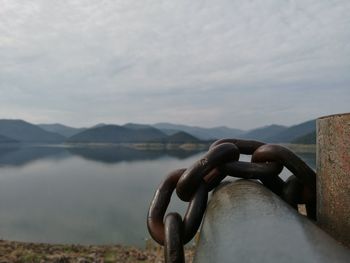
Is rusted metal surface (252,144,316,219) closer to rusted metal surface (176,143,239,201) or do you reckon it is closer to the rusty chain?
the rusty chain

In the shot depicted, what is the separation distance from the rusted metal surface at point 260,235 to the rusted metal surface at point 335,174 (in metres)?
0.12

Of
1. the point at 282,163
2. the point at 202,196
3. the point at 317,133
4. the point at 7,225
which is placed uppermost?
the point at 317,133

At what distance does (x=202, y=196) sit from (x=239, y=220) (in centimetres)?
31

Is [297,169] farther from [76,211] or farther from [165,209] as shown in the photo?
[76,211]

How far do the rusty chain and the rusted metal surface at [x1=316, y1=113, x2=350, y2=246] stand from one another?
0.56 feet

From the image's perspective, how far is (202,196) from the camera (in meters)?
1.55

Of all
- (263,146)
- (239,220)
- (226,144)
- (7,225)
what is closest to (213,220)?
(239,220)

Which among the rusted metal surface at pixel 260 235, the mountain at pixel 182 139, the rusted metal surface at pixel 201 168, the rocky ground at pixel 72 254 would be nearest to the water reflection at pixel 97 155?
the mountain at pixel 182 139

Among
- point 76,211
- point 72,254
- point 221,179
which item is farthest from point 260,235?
point 76,211

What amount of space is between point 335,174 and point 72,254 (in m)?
13.5

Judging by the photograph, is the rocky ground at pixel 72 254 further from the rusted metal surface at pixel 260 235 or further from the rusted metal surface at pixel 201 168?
the rusted metal surface at pixel 260 235

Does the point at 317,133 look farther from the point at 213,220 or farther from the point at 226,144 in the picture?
the point at 213,220

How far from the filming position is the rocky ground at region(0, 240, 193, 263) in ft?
37.1

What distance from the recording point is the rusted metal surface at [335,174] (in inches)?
50.1
